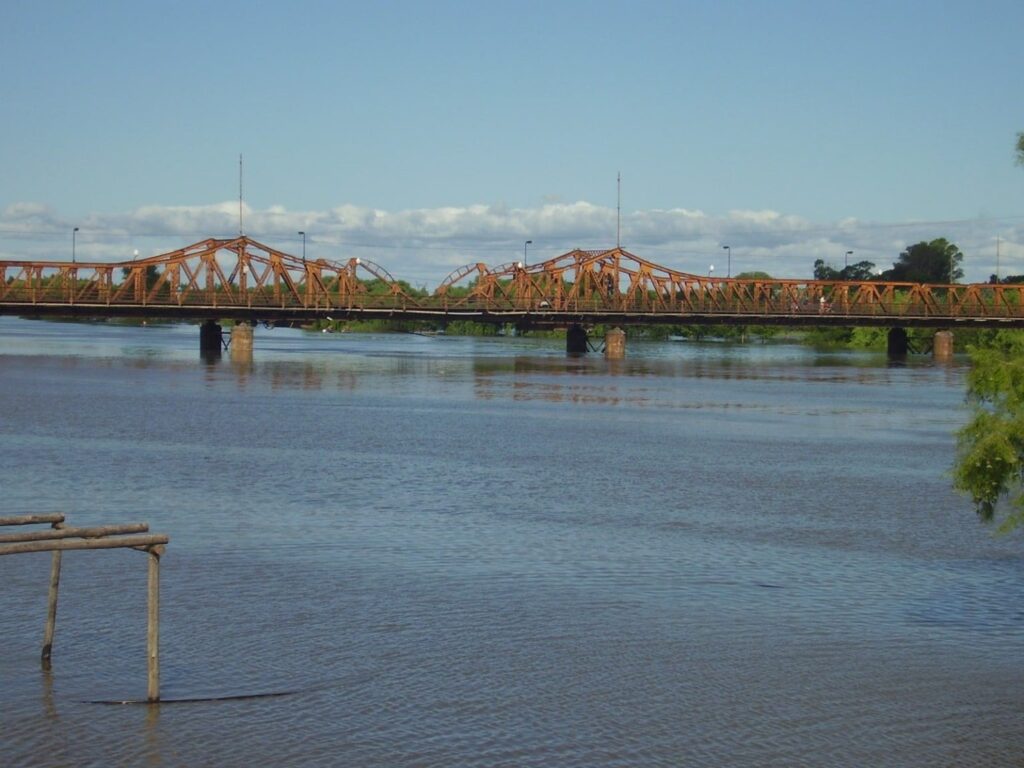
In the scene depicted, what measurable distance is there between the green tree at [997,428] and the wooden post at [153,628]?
8.91 m

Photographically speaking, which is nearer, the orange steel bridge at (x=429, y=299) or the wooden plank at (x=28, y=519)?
the wooden plank at (x=28, y=519)

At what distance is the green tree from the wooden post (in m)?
8.91

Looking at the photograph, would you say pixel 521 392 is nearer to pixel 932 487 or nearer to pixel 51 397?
pixel 51 397

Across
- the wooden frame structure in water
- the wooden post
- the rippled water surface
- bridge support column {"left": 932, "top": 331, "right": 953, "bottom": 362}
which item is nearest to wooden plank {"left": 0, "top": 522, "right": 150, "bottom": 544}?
the wooden frame structure in water

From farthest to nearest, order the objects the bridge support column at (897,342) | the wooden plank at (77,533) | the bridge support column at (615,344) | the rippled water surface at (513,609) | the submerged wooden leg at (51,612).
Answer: the bridge support column at (897,342) → the bridge support column at (615,344) → the submerged wooden leg at (51,612) → the rippled water surface at (513,609) → the wooden plank at (77,533)

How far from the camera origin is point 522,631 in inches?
753

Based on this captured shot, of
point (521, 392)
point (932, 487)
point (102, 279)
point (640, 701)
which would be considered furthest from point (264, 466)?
point (102, 279)

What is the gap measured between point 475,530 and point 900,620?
941 centimetres

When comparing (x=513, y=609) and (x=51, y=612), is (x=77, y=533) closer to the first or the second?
(x=51, y=612)

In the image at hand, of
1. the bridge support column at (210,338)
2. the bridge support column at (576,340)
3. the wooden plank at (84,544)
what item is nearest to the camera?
the wooden plank at (84,544)

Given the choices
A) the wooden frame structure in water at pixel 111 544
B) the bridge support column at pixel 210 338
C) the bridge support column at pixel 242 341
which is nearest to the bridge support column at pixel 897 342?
the bridge support column at pixel 242 341

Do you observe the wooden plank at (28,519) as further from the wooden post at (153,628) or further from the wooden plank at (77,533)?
the wooden post at (153,628)

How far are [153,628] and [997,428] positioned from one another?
30.7 ft

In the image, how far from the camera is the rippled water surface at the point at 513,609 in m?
14.7
